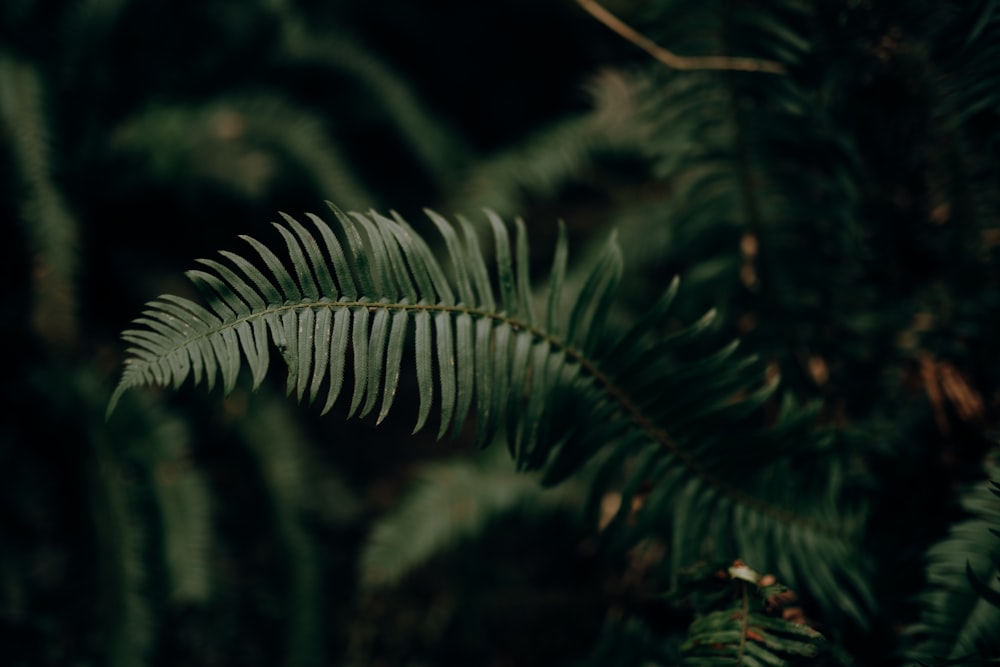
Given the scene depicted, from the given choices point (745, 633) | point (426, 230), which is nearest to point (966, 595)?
point (745, 633)

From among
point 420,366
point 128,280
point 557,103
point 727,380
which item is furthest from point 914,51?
point 128,280

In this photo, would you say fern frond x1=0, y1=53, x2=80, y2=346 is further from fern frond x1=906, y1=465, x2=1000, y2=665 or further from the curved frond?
fern frond x1=906, y1=465, x2=1000, y2=665

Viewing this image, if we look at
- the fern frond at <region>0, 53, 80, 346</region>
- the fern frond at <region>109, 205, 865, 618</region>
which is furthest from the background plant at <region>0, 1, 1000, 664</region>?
the fern frond at <region>109, 205, 865, 618</region>

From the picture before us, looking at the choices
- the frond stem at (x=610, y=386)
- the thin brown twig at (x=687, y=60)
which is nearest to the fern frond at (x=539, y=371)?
the frond stem at (x=610, y=386)

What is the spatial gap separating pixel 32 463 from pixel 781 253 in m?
2.27

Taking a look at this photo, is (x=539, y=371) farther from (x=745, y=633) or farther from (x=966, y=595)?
(x=966, y=595)

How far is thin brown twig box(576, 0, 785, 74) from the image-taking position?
137cm

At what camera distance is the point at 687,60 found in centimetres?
145

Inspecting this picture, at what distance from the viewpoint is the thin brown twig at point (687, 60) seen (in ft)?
4.49

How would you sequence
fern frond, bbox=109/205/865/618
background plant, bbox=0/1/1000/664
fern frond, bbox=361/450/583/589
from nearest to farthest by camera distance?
fern frond, bbox=109/205/865/618 < background plant, bbox=0/1/1000/664 < fern frond, bbox=361/450/583/589

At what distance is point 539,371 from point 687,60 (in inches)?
35.5

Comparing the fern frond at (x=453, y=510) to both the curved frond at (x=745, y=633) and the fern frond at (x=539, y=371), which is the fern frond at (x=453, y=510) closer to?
the fern frond at (x=539, y=371)

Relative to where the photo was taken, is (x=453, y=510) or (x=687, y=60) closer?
(x=687, y=60)

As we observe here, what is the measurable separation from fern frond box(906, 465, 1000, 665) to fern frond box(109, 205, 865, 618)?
0.12 metres
